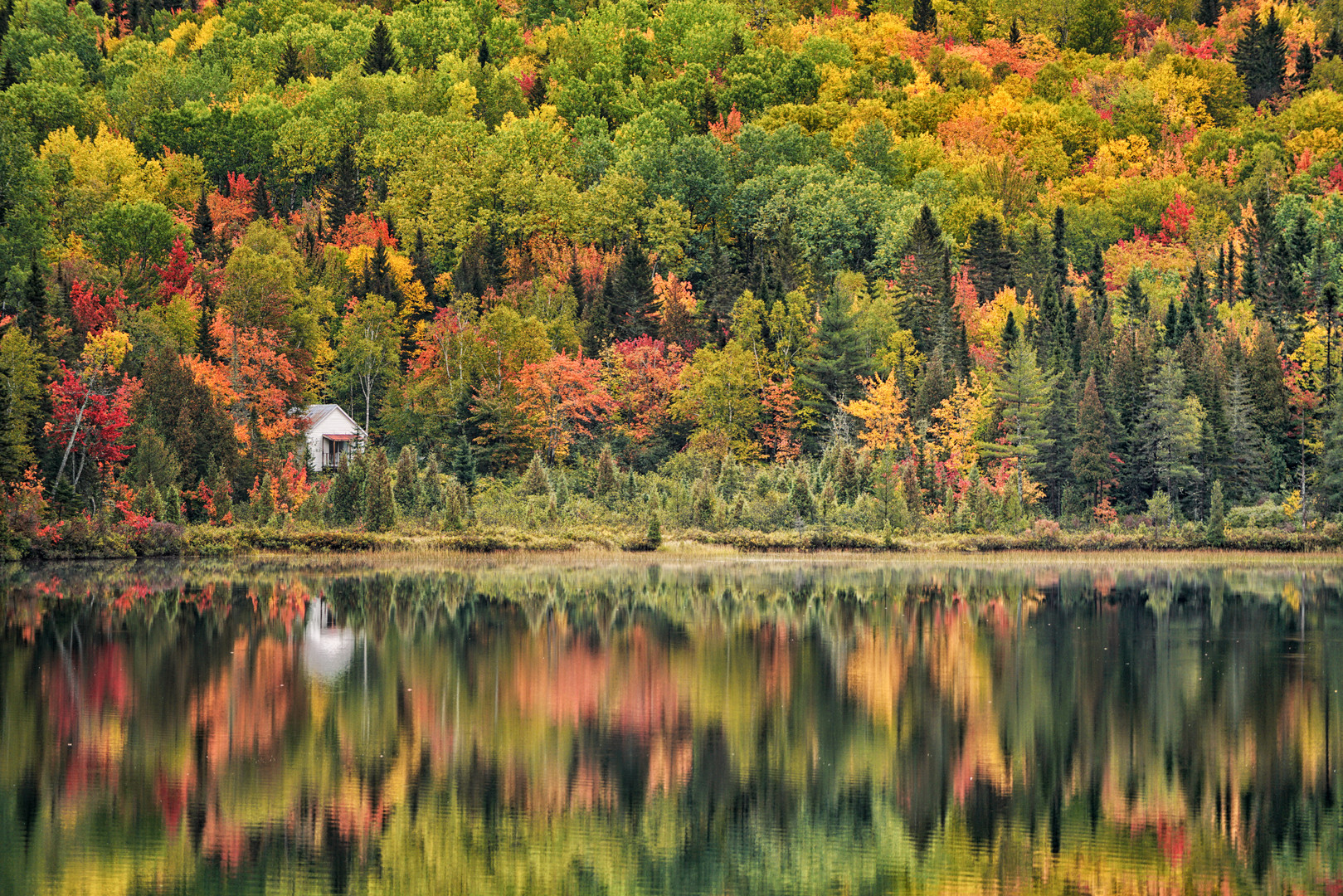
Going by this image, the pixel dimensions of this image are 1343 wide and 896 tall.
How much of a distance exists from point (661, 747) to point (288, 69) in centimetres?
16074

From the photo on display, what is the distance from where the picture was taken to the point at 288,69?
178125 mm

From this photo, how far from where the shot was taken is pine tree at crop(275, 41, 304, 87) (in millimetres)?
178000

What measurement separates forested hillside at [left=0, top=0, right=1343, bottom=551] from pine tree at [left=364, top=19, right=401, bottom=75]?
0.57 m

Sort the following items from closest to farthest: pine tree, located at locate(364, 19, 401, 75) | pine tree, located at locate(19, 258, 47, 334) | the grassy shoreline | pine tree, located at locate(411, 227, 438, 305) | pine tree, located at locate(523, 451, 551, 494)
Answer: the grassy shoreline
pine tree, located at locate(19, 258, 47, 334)
pine tree, located at locate(523, 451, 551, 494)
pine tree, located at locate(411, 227, 438, 305)
pine tree, located at locate(364, 19, 401, 75)

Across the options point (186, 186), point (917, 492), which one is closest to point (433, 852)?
point (917, 492)

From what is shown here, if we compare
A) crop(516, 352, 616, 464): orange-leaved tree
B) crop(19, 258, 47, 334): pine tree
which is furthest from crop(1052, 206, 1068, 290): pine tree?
crop(19, 258, 47, 334): pine tree

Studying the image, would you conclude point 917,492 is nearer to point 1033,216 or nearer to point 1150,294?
point 1150,294

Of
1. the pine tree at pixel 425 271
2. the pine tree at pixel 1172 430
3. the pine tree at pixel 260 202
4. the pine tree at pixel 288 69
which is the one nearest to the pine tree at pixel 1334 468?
the pine tree at pixel 1172 430

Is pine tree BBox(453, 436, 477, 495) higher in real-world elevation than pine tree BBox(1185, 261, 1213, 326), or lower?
lower

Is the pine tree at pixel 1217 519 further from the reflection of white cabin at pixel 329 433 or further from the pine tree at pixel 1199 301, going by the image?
the reflection of white cabin at pixel 329 433

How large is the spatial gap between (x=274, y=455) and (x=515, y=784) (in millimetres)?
62818

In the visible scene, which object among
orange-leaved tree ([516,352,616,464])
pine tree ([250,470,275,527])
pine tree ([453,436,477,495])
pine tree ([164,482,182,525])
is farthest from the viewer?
orange-leaved tree ([516,352,616,464])

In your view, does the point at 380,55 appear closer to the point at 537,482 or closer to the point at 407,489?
the point at 537,482

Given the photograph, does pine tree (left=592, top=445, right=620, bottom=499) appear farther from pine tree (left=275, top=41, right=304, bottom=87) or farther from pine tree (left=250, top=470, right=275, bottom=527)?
pine tree (left=275, top=41, right=304, bottom=87)
